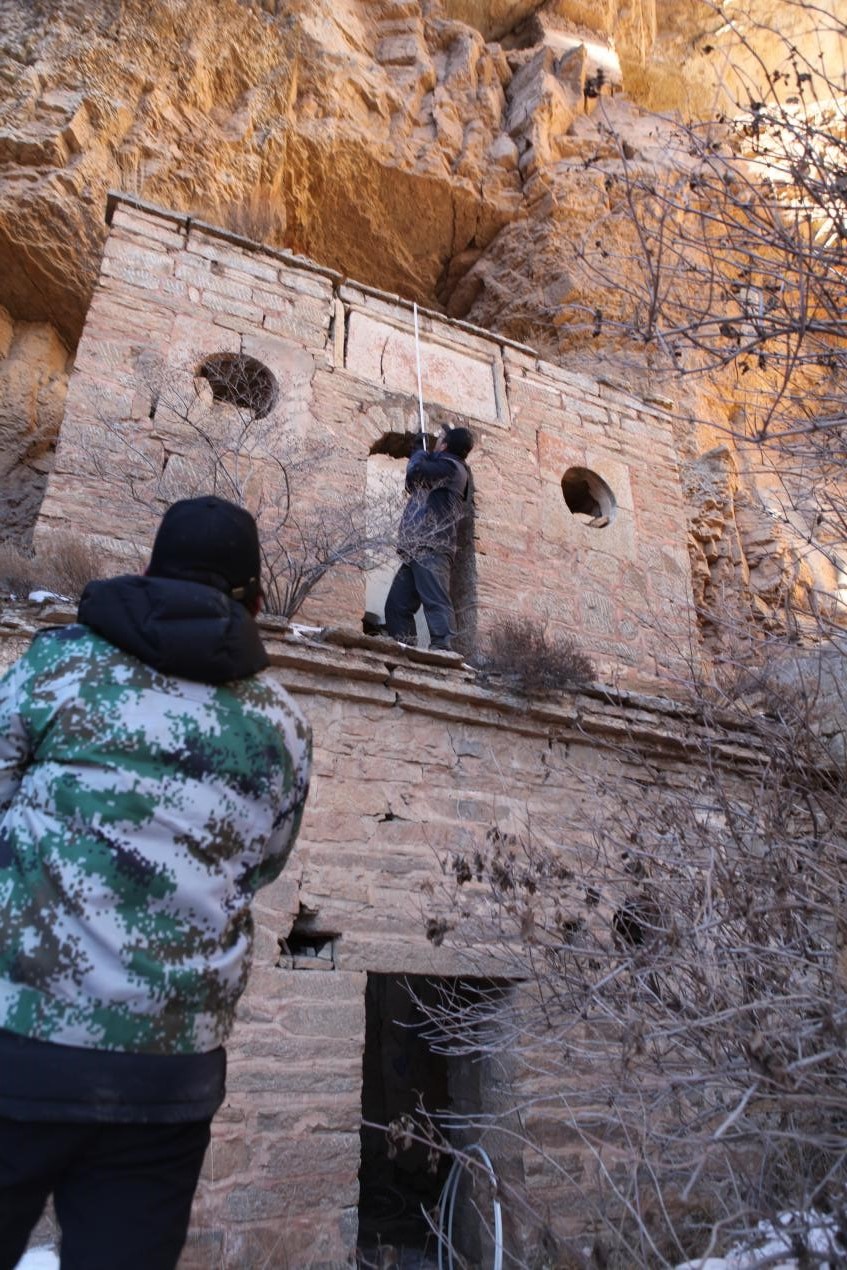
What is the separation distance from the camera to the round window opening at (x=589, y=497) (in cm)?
828

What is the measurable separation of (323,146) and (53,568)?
7.87 m

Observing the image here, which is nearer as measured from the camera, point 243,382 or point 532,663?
point 532,663

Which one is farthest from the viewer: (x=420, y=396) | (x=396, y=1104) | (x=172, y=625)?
(x=396, y=1104)

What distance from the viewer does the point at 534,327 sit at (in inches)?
471

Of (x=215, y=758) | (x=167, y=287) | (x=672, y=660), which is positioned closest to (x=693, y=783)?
(x=672, y=660)

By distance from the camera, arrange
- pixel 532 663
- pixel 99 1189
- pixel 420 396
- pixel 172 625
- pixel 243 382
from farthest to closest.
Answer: pixel 420 396
pixel 243 382
pixel 532 663
pixel 172 625
pixel 99 1189

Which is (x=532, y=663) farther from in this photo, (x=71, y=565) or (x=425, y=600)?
(x=71, y=565)

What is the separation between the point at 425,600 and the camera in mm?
6688

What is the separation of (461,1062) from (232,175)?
9615mm

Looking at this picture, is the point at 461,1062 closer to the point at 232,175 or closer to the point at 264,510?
the point at 264,510

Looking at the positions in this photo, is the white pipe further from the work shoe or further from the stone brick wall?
the work shoe

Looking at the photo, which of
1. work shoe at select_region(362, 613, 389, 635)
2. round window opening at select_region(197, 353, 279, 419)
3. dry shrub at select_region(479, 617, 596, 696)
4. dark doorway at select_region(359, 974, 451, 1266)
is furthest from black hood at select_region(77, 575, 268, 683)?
work shoe at select_region(362, 613, 389, 635)

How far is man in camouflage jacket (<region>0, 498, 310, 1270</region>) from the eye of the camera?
1652 millimetres

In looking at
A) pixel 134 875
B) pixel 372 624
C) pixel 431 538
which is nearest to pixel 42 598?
pixel 431 538
